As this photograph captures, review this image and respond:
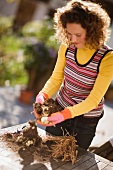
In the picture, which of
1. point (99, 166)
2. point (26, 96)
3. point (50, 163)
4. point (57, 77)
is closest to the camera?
point (50, 163)

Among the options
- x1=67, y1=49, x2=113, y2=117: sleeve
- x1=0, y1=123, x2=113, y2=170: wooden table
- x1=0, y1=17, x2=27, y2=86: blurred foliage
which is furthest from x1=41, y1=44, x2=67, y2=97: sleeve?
x1=0, y1=17, x2=27, y2=86: blurred foliage

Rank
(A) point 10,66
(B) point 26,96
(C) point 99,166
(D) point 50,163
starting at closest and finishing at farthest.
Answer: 1. (D) point 50,163
2. (C) point 99,166
3. (B) point 26,96
4. (A) point 10,66

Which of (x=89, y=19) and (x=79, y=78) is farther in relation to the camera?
(x=79, y=78)

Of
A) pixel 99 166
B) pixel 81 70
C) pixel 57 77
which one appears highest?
pixel 81 70

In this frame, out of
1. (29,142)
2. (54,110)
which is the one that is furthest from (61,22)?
(29,142)

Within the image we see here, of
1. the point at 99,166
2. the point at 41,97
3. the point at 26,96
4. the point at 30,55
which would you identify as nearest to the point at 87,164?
the point at 99,166

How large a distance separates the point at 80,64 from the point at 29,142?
0.67 m

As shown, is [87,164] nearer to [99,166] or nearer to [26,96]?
[99,166]

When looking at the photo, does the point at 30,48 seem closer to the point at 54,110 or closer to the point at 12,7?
the point at 54,110

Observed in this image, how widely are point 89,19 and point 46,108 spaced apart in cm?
69

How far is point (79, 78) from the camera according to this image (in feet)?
8.86

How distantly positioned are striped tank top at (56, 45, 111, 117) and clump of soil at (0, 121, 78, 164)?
28cm

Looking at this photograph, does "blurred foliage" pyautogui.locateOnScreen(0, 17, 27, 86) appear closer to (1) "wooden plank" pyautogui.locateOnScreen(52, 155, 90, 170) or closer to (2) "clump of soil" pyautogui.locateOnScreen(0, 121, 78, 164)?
(2) "clump of soil" pyautogui.locateOnScreen(0, 121, 78, 164)

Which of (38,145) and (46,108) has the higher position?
(46,108)
